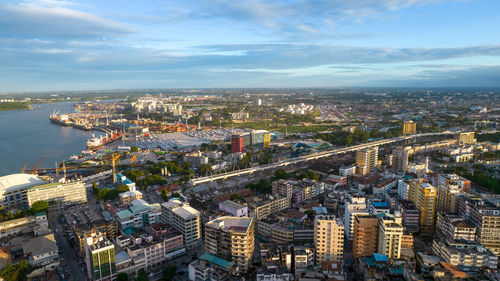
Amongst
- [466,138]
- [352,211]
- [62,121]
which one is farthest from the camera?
[62,121]

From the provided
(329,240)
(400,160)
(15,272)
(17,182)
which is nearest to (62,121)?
(17,182)

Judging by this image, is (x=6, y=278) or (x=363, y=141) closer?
(x=6, y=278)

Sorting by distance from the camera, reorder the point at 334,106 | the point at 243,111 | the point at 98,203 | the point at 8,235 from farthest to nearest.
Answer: the point at 334,106
the point at 243,111
the point at 98,203
the point at 8,235

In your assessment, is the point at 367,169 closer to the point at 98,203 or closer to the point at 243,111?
the point at 98,203

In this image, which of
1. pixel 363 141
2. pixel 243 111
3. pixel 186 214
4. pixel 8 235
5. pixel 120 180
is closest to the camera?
pixel 186 214

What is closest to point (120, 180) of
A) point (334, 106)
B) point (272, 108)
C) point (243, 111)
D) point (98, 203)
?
point (98, 203)

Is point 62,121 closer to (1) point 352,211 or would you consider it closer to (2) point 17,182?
(2) point 17,182

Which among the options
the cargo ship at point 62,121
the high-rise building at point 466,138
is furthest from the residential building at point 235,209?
the cargo ship at point 62,121

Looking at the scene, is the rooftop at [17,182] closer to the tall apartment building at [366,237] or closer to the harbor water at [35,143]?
the harbor water at [35,143]
